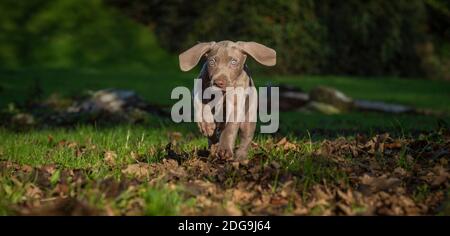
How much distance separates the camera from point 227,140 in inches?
307

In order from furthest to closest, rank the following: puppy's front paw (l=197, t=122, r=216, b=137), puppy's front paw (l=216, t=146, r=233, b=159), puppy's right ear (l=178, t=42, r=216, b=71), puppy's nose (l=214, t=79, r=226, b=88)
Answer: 1. puppy's front paw (l=197, t=122, r=216, b=137)
2. puppy's right ear (l=178, t=42, r=216, b=71)
3. puppy's front paw (l=216, t=146, r=233, b=159)
4. puppy's nose (l=214, t=79, r=226, b=88)

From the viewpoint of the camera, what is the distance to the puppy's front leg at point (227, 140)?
7.73 meters

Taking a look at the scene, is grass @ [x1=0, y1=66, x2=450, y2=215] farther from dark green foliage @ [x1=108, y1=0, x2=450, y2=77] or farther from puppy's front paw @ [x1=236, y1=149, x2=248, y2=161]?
dark green foliage @ [x1=108, y1=0, x2=450, y2=77]

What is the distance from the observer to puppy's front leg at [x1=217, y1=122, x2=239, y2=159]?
25.4 feet

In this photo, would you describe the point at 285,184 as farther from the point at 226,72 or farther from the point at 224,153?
the point at 226,72

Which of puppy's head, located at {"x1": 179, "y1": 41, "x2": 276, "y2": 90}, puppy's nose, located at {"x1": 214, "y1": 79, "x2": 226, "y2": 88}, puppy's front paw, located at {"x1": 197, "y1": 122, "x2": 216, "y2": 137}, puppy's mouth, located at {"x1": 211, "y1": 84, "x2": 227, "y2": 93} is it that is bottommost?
puppy's front paw, located at {"x1": 197, "y1": 122, "x2": 216, "y2": 137}

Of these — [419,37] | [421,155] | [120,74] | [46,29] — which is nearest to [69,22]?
[46,29]

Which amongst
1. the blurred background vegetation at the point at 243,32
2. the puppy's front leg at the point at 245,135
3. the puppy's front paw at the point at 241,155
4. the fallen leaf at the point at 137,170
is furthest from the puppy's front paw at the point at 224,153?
the blurred background vegetation at the point at 243,32

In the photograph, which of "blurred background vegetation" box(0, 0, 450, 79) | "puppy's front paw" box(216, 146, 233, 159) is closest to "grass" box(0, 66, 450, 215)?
"puppy's front paw" box(216, 146, 233, 159)

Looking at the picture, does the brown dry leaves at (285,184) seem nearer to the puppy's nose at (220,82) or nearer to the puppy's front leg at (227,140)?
the puppy's front leg at (227,140)

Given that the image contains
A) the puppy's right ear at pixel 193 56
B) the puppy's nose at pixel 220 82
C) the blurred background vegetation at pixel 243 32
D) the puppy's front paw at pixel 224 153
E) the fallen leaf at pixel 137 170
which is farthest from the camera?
the blurred background vegetation at pixel 243 32

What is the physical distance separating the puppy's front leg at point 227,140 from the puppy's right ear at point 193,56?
787 millimetres

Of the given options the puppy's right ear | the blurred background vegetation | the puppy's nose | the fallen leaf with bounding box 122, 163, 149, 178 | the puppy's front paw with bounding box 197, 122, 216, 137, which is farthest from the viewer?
the blurred background vegetation

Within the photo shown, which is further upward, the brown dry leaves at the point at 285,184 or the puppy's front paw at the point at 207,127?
the puppy's front paw at the point at 207,127
